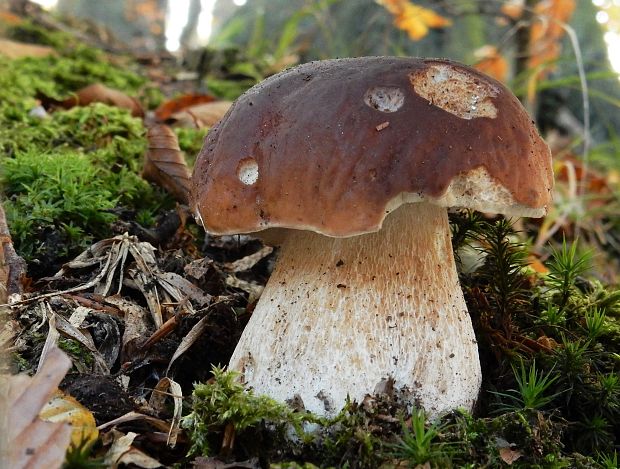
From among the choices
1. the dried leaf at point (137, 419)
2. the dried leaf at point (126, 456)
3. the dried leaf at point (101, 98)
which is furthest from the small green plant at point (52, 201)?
the dried leaf at point (101, 98)

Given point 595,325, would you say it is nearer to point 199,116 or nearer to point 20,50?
point 199,116

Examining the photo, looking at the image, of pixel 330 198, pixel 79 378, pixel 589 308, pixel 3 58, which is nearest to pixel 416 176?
pixel 330 198

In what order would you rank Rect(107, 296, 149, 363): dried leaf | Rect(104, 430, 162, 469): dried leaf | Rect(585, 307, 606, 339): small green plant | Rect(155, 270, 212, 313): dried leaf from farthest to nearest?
Rect(155, 270, 212, 313): dried leaf → Rect(585, 307, 606, 339): small green plant → Rect(107, 296, 149, 363): dried leaf → Rect(104, 430, 162, 469): dried leaf

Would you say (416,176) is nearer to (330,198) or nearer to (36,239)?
(330,198)

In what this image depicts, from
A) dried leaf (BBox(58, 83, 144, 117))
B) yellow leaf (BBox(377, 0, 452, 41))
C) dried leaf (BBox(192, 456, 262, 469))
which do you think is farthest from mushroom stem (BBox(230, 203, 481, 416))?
yellow leaf (BBox(377, 0, 452, 41))

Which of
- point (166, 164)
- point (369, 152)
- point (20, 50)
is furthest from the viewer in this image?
point (20, 50)

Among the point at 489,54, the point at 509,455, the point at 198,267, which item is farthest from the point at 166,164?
the point at 489,54

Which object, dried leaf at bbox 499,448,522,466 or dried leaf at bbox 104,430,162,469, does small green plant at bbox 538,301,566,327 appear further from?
dried leaf at bbox 104,430,162,469
